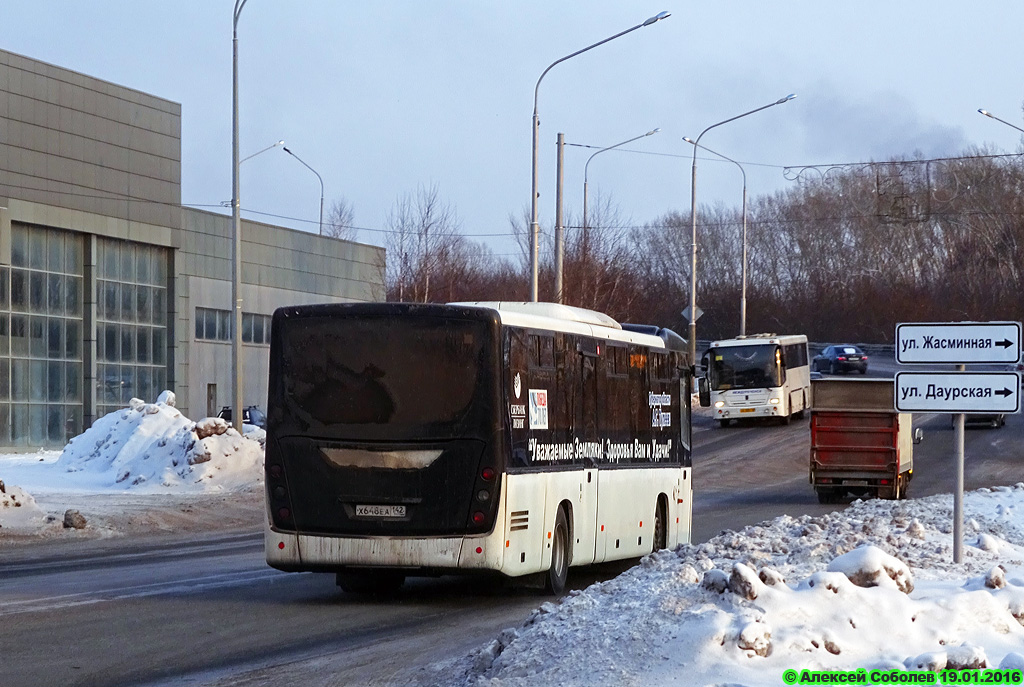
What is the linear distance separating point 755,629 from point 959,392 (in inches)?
184

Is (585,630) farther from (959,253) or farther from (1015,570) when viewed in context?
(959,253)

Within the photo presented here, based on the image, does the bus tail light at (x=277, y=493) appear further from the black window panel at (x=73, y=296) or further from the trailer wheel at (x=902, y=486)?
the black window panel at (x=73, y=296)

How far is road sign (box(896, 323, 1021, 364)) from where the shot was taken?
11672mm

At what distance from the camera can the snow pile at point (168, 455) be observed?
30.0 meters

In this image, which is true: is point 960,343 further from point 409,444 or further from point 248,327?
point 248,327

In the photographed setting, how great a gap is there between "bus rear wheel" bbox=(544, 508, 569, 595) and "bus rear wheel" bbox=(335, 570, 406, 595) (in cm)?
143

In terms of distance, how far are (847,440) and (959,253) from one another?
2241 inches

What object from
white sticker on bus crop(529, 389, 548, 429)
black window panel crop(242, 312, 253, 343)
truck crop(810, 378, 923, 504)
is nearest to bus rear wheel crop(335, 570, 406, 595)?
white sticker on bus crop(529, 389, 548, 429)

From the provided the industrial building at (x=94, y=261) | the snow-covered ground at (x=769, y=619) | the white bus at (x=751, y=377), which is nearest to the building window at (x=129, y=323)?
the industrial building at (x=94, y=261)

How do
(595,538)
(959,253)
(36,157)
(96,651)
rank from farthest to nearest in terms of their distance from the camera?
1. (959,253)
2. (36,157)
3. (595,538)
4. (96,651)

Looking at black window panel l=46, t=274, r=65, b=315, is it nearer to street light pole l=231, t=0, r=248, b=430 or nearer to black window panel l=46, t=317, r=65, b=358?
black window panel l=46, t=317, r=65, b=358

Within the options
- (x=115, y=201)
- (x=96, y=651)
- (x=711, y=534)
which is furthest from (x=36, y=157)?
(x=96, y=651)

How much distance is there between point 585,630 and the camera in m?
8.71

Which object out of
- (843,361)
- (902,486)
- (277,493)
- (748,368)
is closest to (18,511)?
(277,493)
